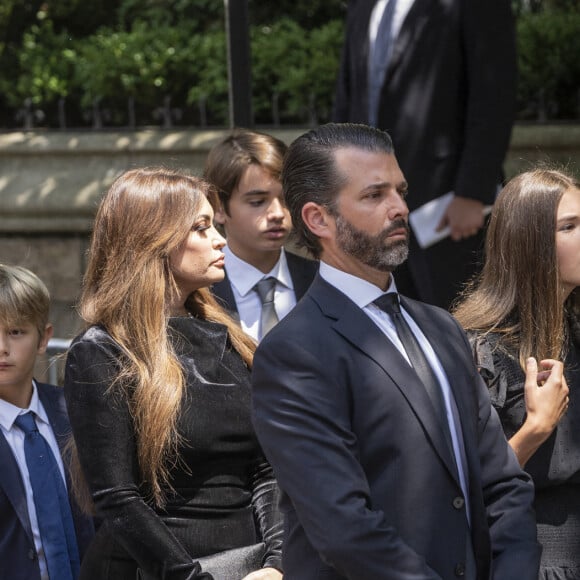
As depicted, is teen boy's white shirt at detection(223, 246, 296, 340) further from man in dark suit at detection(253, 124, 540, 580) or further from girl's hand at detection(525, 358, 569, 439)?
man in dark suit at detection(253, 124, 540, 580)

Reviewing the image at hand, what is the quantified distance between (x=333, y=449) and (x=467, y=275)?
2.80 metres

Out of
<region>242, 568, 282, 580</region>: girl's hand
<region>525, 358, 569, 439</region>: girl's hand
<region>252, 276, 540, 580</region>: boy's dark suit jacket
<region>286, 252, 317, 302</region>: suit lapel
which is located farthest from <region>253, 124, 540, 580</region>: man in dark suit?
<region>286, 252, 317, 302</region>: suit lapel

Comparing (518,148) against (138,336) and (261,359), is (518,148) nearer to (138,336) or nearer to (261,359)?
(138,336)

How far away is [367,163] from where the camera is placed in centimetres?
274

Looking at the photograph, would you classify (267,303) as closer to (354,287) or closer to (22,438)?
(22,438)

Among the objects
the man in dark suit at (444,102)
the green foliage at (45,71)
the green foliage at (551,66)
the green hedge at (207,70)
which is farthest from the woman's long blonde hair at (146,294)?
the green foliage at (45,71)

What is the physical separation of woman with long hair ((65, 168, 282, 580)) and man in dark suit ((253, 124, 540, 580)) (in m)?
0.58

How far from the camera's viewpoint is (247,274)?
4.29 metres

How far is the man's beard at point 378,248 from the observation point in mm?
2678

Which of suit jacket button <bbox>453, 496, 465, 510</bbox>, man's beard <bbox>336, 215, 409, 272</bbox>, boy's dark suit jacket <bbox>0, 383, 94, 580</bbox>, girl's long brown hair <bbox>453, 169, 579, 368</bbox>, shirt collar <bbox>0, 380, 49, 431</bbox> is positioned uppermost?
man's beard <bbox>336, 215, 409, 272</bbox>

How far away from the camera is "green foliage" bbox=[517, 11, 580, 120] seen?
719 cm

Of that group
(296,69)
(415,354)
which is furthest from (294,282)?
(296,69)

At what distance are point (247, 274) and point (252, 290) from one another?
0.20 ft

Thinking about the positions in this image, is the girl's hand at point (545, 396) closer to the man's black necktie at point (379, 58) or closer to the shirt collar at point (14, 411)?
the shirt collar at point (14, 411)
